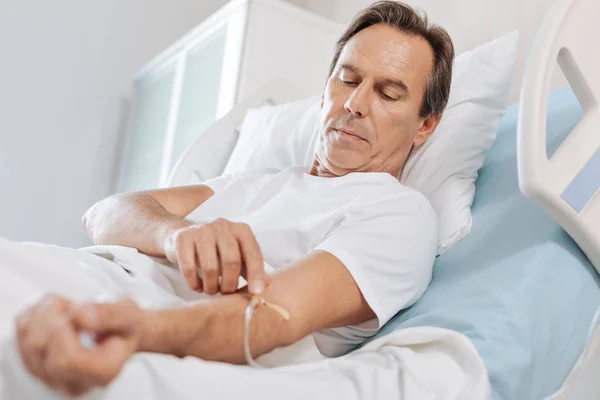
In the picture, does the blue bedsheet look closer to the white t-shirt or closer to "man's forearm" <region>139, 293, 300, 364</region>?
the white t-shirt

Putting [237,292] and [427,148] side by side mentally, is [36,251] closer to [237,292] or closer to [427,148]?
[237,292]

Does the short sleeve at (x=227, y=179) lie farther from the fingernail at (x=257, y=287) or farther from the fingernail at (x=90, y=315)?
the fingernail at (x=90, y=315)

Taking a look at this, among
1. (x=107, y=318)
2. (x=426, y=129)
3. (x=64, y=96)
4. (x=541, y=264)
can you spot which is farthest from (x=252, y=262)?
(x=64, y=96)

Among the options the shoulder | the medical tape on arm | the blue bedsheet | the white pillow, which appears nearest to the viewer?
the medical tape on arm

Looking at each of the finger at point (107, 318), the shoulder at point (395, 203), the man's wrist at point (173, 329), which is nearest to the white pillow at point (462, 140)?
the shoulder at point (395, 203)

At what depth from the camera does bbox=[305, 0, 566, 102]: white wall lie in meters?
1.82

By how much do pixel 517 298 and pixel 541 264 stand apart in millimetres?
76

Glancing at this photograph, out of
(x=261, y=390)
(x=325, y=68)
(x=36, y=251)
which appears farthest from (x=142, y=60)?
(x=261, y=390)

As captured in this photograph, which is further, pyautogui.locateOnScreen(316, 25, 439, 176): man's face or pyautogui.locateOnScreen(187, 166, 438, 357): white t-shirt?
pyautogui.locateOnScreen(316, 25, 439, 176): man's face

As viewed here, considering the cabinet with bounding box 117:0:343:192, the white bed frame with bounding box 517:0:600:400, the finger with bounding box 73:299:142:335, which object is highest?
the cabinet with bounding box 117:0:343:192

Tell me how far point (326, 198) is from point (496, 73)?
45 centimetres

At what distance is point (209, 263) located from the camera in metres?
0.85

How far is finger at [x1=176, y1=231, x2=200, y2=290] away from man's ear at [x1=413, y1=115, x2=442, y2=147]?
2.11ft

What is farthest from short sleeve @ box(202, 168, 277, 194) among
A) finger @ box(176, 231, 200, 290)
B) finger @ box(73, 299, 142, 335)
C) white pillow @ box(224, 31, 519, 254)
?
finger @ box(73, 299, 142, 335)
